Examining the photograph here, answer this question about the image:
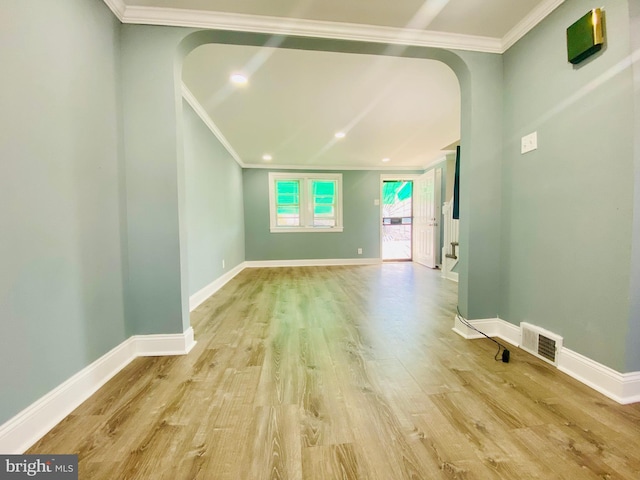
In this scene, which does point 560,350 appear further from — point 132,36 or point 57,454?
point 132,36

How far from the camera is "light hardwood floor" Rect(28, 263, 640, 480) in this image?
0.92 meters

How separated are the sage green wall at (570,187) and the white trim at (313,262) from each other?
4.12 m

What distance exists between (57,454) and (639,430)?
237cm

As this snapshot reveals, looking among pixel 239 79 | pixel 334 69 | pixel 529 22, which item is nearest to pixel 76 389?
pixel 239 79

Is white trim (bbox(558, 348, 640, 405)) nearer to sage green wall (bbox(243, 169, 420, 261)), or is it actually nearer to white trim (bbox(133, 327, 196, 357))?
white trim (bbox(133, 327, 196, 357))

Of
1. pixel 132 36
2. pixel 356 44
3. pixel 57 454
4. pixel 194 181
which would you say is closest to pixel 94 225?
pixel 57 454

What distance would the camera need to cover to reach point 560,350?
1.54 metres

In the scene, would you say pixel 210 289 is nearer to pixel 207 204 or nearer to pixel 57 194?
pixel 207 204

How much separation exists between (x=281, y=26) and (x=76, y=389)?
2423 mm

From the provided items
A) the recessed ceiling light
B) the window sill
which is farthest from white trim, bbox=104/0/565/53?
the window sill

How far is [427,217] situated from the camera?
5570 mm

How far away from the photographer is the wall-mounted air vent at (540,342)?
157 cm

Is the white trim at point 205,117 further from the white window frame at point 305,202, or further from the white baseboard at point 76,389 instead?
the white baseboard at point 76,389

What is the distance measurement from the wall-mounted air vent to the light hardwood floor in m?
0.08
